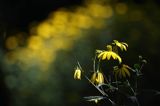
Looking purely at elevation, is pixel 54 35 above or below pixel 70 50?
above

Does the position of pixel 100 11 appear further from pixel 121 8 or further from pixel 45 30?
pixel 45 30

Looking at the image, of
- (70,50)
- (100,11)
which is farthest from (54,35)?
(100,11)

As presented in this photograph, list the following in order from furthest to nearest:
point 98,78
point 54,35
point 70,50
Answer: point 54,35 → point 70,50 → point 98,78

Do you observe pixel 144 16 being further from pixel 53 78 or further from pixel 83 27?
pixel 53 78

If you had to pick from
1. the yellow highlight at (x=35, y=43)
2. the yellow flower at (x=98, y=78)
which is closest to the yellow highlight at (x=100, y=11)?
the yellow highlight at (x=35, y=43)

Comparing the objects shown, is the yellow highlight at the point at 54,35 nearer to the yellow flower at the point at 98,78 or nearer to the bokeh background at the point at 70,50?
the bokeh background at the point at 70,50

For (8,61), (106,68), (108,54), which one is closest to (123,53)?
(106,68)

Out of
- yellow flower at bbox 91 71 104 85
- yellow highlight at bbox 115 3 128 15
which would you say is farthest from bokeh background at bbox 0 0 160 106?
yellow flower at bbox 91 71 104 85

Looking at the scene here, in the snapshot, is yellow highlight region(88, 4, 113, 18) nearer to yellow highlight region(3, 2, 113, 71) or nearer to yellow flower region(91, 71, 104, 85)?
yellow highlight region(3, 2, 113, 71)

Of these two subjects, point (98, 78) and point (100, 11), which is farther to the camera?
point (100, 11)
